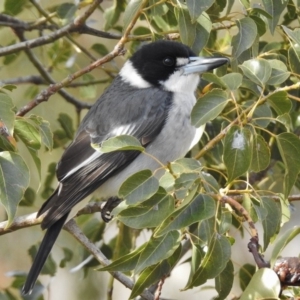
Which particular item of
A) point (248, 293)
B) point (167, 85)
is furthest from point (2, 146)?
point (167, 85)

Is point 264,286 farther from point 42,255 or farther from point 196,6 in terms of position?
point 42,255

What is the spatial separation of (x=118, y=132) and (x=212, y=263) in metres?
1.30

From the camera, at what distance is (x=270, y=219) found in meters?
2.00

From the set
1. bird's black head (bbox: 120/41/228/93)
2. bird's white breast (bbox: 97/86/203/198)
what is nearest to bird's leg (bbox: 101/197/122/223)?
bird's white breast (bbox: 97/86/203/198)

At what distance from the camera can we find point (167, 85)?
3.35 m

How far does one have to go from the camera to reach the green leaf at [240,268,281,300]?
1613mm

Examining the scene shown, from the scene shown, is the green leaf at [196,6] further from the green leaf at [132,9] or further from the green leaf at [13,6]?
the green leaf at [13,6]

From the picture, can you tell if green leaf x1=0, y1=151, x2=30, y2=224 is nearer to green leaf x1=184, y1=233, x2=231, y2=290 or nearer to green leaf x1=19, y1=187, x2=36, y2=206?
green leaf x1=184, y1=233, x2=231, y2=290

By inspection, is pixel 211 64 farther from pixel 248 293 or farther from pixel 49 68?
pixel 248 293

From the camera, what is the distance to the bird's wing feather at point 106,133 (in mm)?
2883

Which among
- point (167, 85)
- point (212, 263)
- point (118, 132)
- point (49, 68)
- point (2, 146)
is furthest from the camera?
point (49, 68)

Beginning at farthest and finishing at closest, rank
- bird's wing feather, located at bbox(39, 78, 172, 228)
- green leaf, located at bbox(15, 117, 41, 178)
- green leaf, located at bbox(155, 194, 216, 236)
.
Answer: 1. bird's wing feather, located at bbox(39, 78, 172, 228)
2. green leaf, located at bbox(15, 117, 41, 178)
3. green leaf, located at bbox(155, 194, 216, 236)

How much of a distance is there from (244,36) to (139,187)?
668 millimetres

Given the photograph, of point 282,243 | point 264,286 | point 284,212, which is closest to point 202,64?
point 284,212
